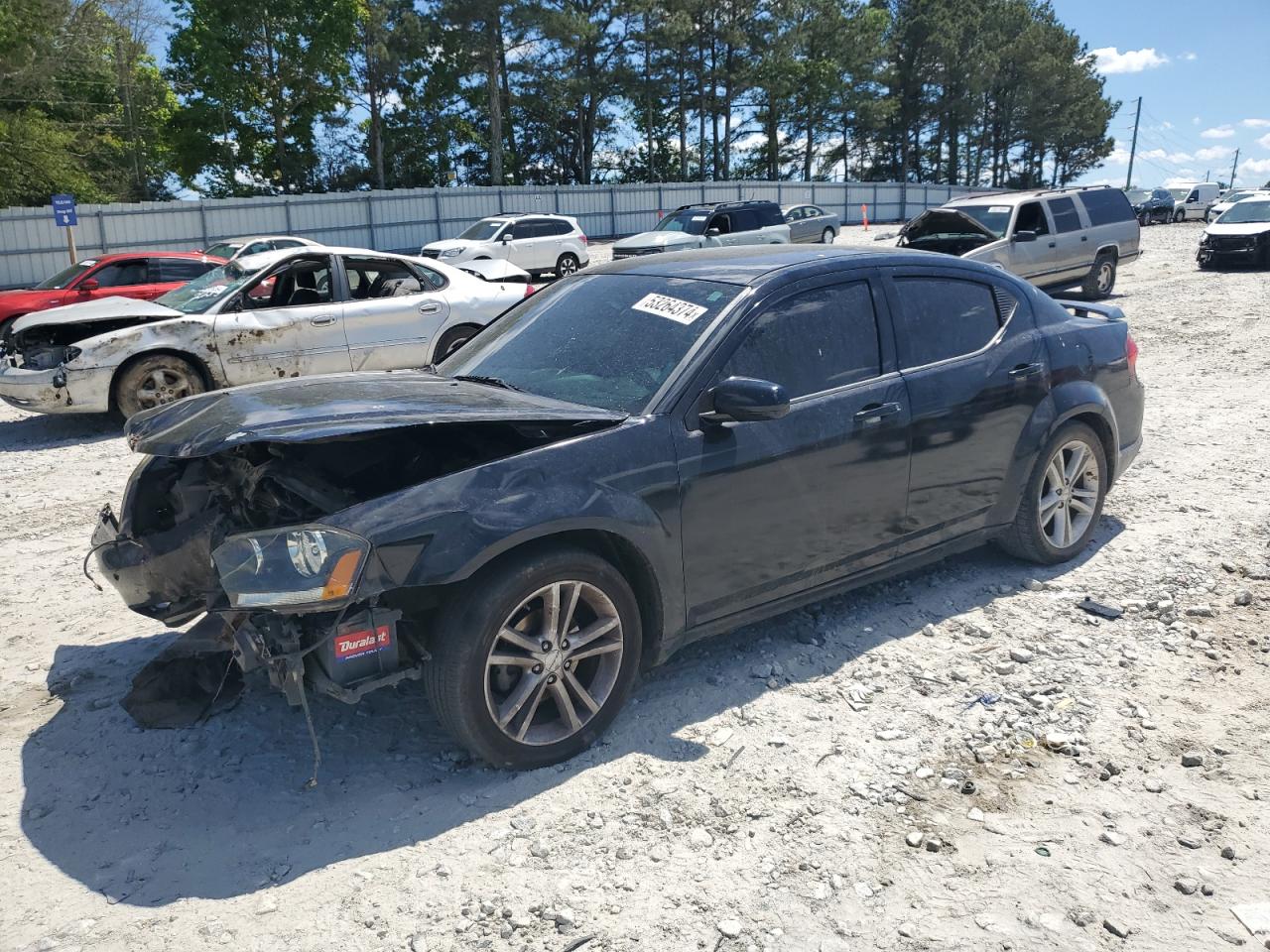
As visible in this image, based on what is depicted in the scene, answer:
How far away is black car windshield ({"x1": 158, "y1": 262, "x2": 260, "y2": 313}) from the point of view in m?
9.25

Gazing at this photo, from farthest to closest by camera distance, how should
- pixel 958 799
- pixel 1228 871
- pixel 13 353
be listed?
pixel 13 353, pixel 958 799, pixel 1228 871

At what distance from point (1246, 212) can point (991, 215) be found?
9888 mm

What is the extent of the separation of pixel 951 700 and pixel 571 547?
1.69 m

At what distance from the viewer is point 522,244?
24.5 m

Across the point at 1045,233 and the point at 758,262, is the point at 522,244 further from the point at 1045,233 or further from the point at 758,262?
the point at 758,262

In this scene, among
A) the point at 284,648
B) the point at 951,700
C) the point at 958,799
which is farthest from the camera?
the point at 951,700

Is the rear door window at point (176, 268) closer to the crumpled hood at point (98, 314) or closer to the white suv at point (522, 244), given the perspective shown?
the crumpled hood at point (98, 314)

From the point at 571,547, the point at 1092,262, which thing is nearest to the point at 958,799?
the point at 571,547

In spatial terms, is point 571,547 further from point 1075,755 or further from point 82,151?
point 82,151

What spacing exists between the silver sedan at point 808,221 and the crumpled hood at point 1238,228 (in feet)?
34.6

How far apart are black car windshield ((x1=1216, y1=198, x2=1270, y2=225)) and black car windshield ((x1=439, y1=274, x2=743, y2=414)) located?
69.3 feet

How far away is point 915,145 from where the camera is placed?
67.2 meters

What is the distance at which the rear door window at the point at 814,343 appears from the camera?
3.93 meters

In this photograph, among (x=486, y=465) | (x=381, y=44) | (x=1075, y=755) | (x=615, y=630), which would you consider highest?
(x=381, y=44)
